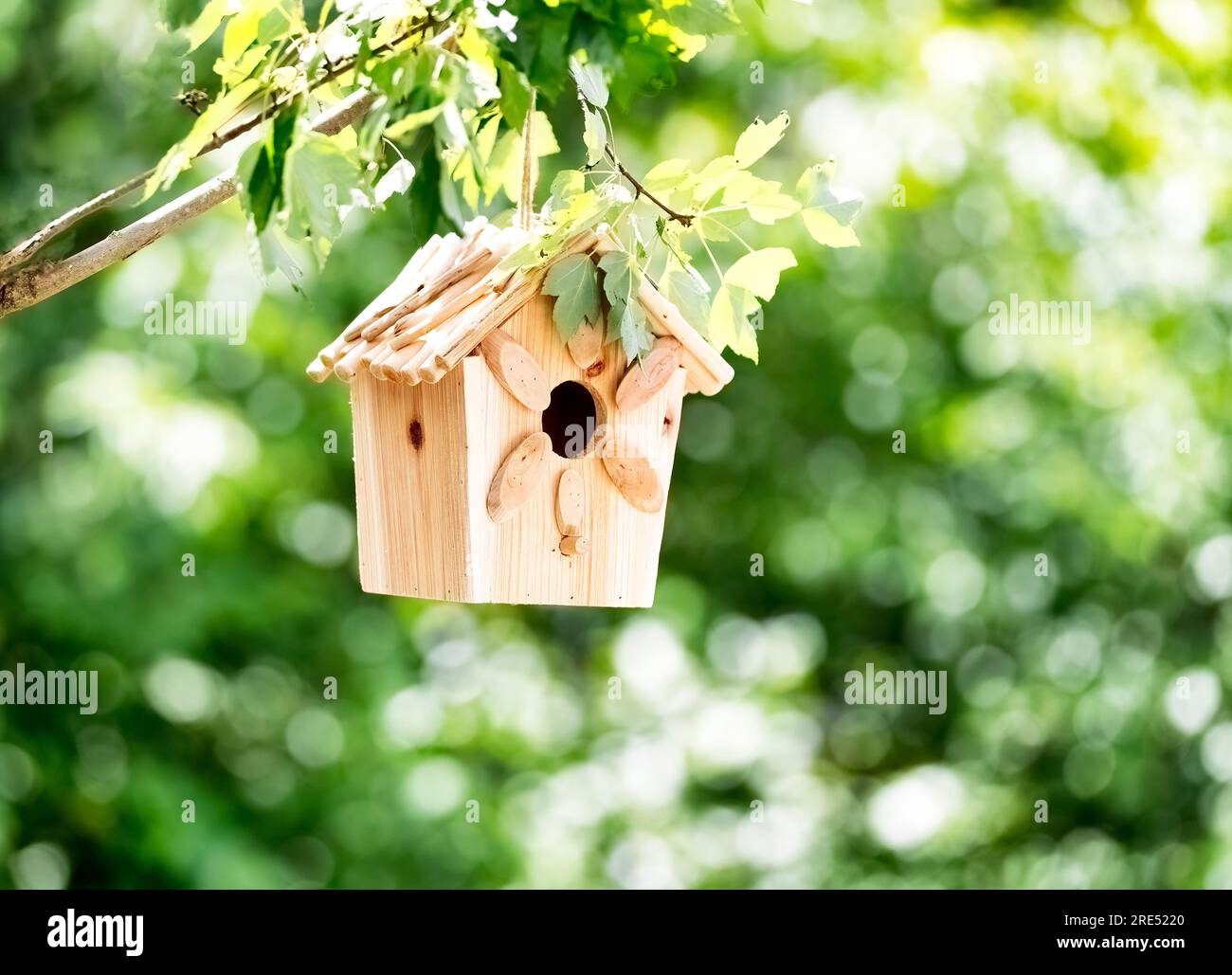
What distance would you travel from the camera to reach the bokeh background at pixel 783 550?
2621 millimetres

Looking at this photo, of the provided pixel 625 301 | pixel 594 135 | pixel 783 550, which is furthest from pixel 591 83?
pixel 783 550

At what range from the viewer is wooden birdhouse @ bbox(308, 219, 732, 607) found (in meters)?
0.99

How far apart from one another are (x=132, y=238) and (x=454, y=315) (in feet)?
0.74

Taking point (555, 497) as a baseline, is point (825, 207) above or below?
above

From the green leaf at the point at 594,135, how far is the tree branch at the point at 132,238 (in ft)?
0.44

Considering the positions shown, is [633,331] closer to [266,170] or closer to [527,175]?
[527,175]

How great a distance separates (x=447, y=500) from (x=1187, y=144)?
231 cm

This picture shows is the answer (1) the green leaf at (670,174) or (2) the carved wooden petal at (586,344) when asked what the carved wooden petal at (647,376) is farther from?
(1) the green leaf at (670,174)

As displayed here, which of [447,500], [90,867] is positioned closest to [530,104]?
[447,500]

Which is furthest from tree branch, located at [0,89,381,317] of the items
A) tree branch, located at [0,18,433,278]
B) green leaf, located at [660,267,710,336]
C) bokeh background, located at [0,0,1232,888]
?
bokeh background, located at [0,0,1232,888]

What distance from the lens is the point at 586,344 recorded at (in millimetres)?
1038

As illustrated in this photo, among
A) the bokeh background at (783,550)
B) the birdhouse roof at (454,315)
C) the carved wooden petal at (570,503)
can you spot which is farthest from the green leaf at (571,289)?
the bokeh background at (783,550)

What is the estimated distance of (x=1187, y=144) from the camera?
112 inches

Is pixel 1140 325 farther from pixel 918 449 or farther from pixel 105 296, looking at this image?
pixel 105 296
